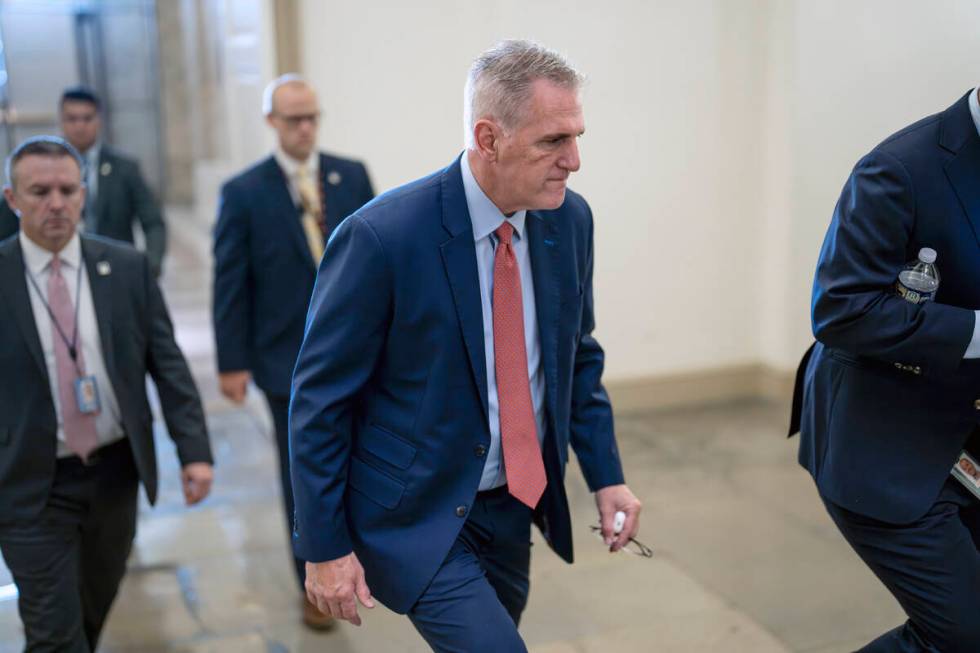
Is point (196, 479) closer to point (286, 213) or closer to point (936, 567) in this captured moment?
point (286, 213)

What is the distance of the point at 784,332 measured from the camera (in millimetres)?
6609

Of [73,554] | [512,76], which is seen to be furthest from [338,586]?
[73,554]

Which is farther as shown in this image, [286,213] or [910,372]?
[286,213]

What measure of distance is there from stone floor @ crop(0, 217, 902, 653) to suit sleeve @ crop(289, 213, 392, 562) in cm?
161

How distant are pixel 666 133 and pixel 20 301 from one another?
166 inches

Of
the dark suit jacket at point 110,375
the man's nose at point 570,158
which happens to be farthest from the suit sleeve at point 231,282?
the man's nose at point 570,158

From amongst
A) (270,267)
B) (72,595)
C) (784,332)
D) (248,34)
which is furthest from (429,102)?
(72,595)

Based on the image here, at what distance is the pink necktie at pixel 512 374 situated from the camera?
2379 millimetres

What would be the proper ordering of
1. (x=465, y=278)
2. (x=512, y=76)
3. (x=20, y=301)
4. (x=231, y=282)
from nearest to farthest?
1. (x=512, y=76)
2. (x=465, y=278)
3. (x=20, y=301)
4. (x=231, y=282)

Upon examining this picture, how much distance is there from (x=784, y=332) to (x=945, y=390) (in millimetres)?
4241

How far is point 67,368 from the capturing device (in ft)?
10.5

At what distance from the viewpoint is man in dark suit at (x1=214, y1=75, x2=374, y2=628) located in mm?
4223

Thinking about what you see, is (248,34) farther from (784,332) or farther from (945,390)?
(945,390)

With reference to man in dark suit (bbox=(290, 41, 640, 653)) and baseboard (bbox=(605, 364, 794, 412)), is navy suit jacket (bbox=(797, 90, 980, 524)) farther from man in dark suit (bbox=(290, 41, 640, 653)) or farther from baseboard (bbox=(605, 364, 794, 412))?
baseboard (bbox=(605, 364, 794, 412))
